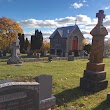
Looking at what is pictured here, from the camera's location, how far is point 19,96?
17.9ft

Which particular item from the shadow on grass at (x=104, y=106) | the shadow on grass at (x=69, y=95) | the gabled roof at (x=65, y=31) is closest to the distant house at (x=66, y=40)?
the gabled roof at (x=65, y=31)

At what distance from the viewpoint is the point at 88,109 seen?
7.77 m

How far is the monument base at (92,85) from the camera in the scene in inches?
398

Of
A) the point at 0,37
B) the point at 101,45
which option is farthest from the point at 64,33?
the point at 101,45

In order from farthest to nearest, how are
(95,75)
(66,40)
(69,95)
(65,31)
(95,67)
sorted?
(65,31) < (66,40) < (95,67) < (95,75) < (69,95)

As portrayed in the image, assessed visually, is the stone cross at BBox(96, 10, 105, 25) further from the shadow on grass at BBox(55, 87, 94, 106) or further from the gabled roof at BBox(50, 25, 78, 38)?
the gabled roof at BBox(50, 25, 78, 38)

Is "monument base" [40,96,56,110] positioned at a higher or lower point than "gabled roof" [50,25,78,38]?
lower

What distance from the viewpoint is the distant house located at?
156 ft

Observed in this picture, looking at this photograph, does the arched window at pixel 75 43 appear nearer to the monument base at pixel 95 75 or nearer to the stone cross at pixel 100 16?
the stone cross at pixel 100 16

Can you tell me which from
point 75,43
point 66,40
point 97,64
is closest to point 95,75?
point 97,64

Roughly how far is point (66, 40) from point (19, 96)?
4229 centimetres

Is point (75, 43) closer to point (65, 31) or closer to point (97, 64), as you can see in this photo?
point (65, 31)

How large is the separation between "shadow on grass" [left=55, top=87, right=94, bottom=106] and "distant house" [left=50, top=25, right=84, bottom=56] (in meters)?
36.7

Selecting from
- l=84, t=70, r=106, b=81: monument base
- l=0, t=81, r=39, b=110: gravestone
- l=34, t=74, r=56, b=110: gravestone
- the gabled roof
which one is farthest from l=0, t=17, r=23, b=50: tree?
l=0, t=81, r=39, b=110: gravestone
